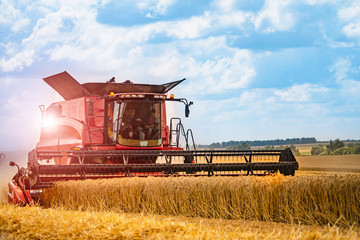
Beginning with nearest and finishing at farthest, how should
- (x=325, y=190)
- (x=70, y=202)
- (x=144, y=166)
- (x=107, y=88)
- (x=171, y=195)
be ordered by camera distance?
1. (x=325, y=190)
2. (x=171, y=195)
3. (x=70, y=202)
4. (x=144, y=166)
5. (x=107, y=88)

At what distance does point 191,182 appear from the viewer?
684cm

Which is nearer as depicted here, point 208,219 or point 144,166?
point 208,219

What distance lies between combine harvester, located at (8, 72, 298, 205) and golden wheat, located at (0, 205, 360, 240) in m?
1.89

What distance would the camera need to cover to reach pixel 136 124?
10492mm

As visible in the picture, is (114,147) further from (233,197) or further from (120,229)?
(120,229)

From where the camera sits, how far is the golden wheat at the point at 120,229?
412cm

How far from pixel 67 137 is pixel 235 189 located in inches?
264

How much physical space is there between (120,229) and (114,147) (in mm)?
5986

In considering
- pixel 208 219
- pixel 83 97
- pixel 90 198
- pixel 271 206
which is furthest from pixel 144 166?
pixel 83 97

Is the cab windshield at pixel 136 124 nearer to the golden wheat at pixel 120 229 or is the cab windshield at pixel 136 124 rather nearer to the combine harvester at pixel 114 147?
the combine harvester at pixel 114 147

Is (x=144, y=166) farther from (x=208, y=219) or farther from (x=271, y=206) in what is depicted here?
(x=271, y=206)

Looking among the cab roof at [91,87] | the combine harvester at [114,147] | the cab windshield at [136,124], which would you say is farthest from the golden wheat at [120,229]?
the cab roof at [91,87]

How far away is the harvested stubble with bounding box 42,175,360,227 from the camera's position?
20.5ft

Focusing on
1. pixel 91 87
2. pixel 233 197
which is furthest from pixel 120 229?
pixel 91 87
